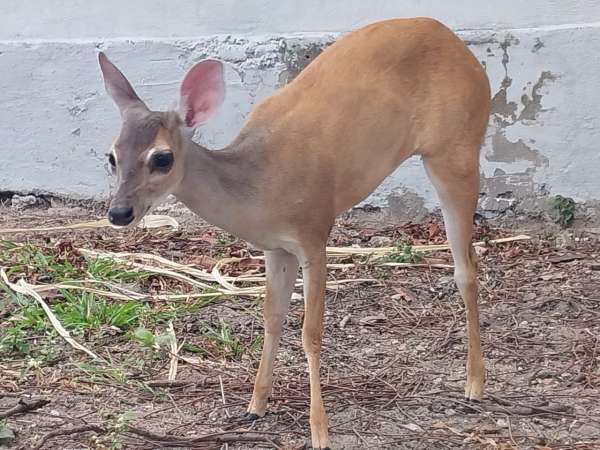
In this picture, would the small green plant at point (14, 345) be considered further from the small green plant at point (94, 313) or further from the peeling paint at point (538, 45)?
the peeling paint at point (538, 45)

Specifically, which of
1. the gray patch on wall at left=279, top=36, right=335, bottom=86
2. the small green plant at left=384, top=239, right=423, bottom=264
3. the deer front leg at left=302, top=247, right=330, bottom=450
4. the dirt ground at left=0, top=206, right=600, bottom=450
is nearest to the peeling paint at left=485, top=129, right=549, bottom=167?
the dirt ground at left=0, top=206, right=600, bottom=450

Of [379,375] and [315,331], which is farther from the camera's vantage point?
[379,375]

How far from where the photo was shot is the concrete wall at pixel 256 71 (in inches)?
255

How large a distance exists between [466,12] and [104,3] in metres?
2.39

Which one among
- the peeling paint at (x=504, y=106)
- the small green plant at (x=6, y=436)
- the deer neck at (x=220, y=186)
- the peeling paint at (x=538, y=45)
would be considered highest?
the peeling paint at (x=538, y=45)

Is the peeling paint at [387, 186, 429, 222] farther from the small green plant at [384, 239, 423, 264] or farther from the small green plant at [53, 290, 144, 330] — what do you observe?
the small green plant at [53, 290, 144, 330]

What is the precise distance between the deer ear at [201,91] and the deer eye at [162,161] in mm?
220

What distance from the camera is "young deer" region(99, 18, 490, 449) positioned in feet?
11.7

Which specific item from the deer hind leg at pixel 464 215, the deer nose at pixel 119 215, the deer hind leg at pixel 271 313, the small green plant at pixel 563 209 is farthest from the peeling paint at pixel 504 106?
the deer nose at pixel 119 215

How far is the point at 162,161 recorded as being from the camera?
11.3ft

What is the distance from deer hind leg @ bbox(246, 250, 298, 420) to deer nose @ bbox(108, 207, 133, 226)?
0.87m

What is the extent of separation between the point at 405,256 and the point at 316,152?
2.32 metres

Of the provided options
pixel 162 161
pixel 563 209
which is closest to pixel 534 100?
pixel 563 209

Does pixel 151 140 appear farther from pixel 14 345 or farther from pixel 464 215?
pixel 14 345
